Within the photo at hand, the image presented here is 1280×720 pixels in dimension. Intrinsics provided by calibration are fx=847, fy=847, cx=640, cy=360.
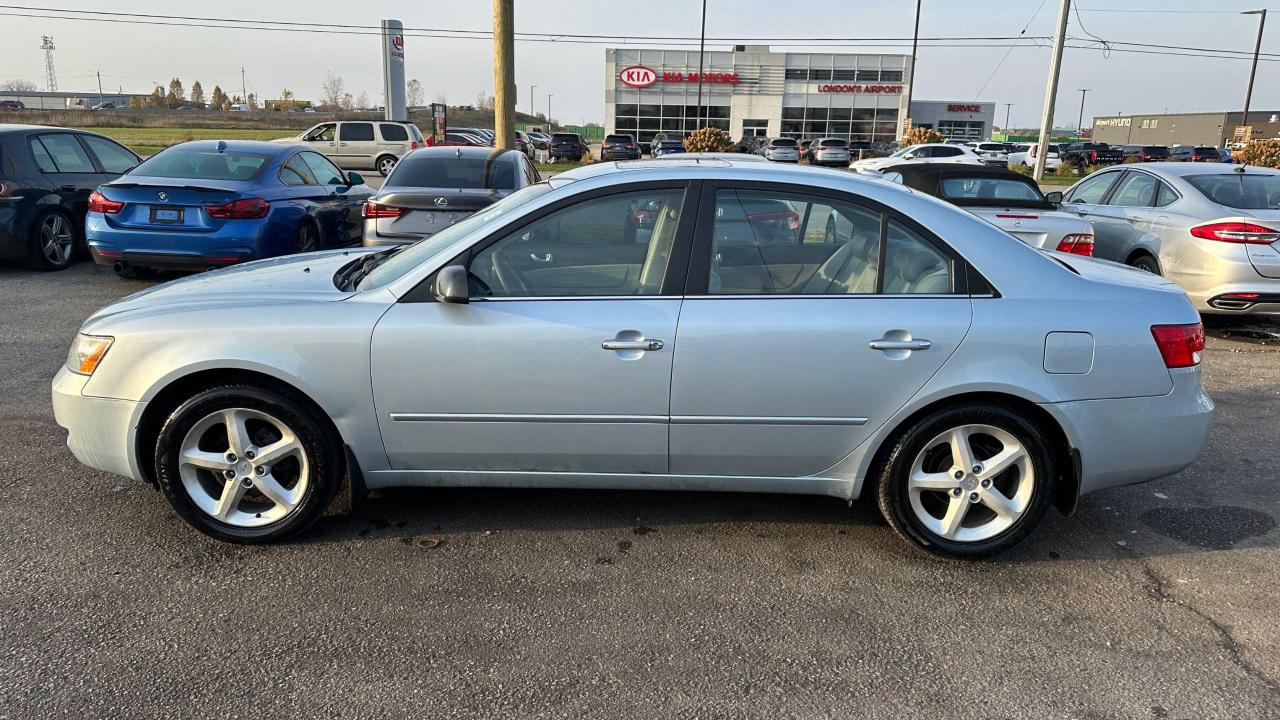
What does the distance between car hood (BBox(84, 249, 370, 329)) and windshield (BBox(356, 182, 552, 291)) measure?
171 millimetres

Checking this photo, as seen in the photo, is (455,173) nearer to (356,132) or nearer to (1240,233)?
(1240,233)

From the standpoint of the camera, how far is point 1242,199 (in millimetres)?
7707

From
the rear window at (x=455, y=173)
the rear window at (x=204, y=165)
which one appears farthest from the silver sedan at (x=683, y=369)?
the rear window at (x=204, y=165)

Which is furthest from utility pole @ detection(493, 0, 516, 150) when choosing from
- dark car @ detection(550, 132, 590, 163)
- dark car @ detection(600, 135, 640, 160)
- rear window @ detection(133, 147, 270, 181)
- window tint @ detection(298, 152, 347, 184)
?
dark car @ detection(550, 132, 590, 163)

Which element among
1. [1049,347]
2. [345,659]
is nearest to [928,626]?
[1049,347]

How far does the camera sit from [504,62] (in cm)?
1260

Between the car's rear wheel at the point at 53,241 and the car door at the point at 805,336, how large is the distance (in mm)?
9055

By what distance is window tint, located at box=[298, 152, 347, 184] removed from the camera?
31.1 ft

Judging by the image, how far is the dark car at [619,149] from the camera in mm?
37906

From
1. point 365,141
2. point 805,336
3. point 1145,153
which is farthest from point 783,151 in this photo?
point 805,336

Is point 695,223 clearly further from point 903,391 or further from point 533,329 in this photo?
point 903,391

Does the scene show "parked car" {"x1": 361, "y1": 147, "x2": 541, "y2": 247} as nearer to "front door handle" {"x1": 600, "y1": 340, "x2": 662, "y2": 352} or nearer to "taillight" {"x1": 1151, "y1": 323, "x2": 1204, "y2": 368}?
"front door handle" {"x1": 600, "y1": 340, "x2": 662, "y2": 352}

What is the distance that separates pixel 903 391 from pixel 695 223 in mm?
1059

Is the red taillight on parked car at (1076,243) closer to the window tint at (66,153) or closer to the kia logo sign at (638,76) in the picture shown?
the window tint at (66,153)
